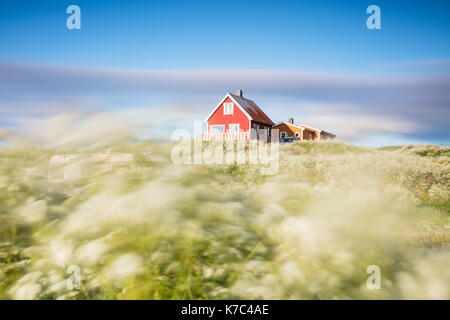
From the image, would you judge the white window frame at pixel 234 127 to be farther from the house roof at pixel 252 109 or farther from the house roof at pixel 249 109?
the house roof at pixel 252 109

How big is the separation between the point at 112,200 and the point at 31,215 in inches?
32.6

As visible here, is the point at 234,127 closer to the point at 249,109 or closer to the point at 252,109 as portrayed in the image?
the point at 249,109

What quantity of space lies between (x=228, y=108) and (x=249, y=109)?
96.6 inches

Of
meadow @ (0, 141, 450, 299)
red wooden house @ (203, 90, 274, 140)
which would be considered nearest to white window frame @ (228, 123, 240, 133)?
red wooden house @ (203, 90, 274, 140)

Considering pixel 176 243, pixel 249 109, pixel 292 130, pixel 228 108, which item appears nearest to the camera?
pixel 176 243

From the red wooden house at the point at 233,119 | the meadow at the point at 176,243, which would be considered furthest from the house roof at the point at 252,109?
the meadow at the point at 176,243

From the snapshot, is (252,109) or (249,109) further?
(252,109)

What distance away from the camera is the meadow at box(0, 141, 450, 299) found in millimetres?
2357

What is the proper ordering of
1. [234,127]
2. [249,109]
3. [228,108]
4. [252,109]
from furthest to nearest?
[252,109] → [249,109] → [228,108] → [234,127]

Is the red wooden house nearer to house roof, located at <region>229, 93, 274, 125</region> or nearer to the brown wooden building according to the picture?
house roof, located at <region>229, 93, 274, 125</region>

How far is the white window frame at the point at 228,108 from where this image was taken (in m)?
32.7

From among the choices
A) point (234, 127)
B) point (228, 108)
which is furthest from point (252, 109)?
point (234, 127)

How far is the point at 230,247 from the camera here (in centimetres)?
270

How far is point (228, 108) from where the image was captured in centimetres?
3281
